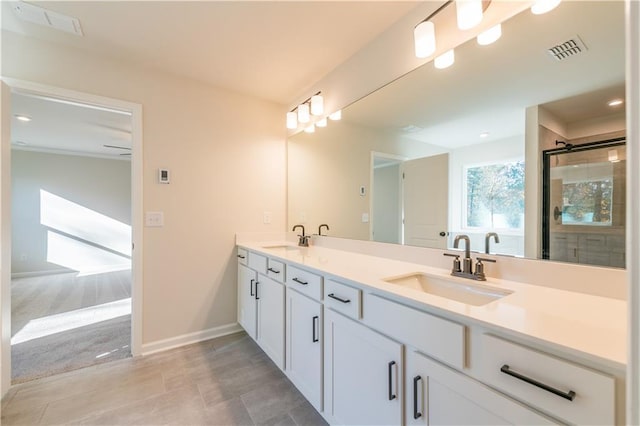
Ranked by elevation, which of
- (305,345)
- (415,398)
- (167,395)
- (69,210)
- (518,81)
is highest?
(518,81)

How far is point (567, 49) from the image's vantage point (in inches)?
41.7

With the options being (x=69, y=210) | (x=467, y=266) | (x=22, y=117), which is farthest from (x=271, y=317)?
(x=69, y=210)

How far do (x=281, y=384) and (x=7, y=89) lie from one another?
264 cm

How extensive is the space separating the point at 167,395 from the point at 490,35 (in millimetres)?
2731

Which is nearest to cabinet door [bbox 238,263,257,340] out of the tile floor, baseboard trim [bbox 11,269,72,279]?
A: the tile floor

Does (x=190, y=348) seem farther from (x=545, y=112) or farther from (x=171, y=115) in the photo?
(x=545, y=112)

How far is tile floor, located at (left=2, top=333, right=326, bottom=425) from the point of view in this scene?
1.52 m

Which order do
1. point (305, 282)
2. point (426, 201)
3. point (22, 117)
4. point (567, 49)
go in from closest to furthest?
point (567, 49) → point (305, 282) → point (426, 201) → point (22, 117)

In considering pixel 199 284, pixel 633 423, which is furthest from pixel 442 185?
pixel 199 284

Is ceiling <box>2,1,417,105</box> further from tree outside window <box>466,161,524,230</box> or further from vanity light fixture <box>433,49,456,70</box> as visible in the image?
tree outside window <box>466,161,524,230</box>

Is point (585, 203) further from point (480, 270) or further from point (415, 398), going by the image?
point (415, 398)

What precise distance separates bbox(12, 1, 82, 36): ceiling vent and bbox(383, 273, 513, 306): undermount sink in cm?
246

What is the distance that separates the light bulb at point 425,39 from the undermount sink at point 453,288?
121 centimetres

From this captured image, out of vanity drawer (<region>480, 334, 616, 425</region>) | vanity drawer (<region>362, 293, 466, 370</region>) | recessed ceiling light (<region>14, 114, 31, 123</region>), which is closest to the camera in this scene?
vanity drawer (<region>480, 334, 616, 425</region>)
